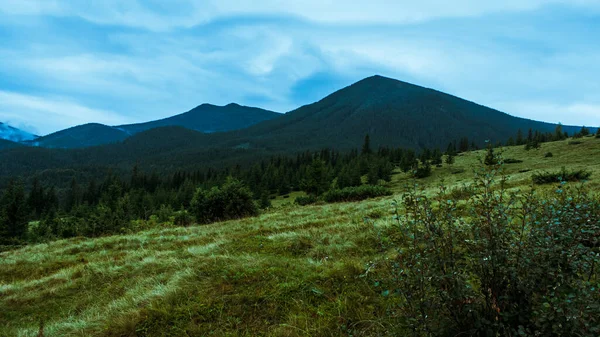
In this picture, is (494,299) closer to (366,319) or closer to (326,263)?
(366,319)

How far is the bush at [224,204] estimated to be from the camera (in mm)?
19281

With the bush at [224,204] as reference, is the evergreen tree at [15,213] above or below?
below

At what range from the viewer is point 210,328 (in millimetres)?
3689

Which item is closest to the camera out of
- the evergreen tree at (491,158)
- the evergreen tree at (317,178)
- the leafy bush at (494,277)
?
the leafy bush at (494,277)

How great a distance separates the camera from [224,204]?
64.7 ft

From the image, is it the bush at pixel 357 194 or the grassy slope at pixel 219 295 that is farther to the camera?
the bush at pixel 357 194

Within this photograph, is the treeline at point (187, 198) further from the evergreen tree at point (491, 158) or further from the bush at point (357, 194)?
the evergreen tree at point (491, 158)

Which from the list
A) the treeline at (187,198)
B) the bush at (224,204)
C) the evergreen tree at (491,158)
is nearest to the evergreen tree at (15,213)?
the treeline at (187,198)

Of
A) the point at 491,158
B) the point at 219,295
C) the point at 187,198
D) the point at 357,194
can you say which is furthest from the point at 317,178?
the point at 187,198

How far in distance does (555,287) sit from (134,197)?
382ft

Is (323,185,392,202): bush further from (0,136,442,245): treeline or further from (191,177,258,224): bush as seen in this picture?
(191,177,258,224): bush

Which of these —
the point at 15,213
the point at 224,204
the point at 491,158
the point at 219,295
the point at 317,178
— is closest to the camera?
the point at 491,158

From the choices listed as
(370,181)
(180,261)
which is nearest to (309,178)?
(370,181)

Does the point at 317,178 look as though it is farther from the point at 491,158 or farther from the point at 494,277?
the point at 494,277
